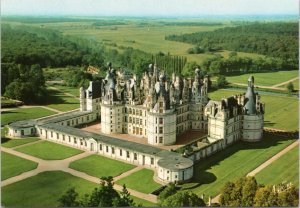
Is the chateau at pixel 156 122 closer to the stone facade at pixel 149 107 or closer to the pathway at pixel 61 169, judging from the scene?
the stone facade at pixel 149 107

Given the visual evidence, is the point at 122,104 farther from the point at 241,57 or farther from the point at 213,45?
the point at 213,45

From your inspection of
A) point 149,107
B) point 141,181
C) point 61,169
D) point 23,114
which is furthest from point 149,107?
point 23,114

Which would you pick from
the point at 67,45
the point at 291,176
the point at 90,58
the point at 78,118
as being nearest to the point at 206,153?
the point at 291,176

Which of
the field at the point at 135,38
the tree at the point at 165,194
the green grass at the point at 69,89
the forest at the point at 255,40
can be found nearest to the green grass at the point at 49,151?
the tree at the point at 165,194

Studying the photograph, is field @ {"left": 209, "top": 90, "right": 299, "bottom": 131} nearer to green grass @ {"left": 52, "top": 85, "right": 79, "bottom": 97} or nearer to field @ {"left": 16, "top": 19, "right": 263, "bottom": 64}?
green grass @ {"left": 52, "top": 85, "right": 79, "bottom": 97}

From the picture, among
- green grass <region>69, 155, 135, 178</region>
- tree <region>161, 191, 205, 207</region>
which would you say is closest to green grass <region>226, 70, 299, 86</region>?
green grass <region>69, 155, 135, 178</region>
